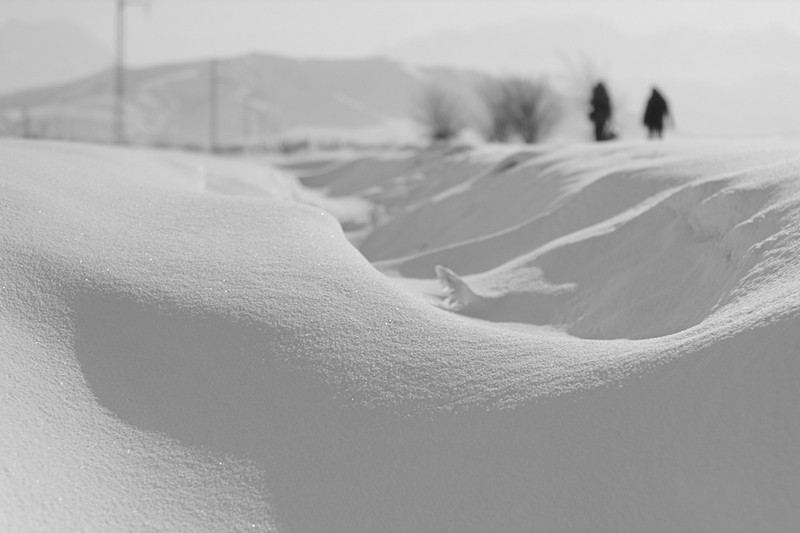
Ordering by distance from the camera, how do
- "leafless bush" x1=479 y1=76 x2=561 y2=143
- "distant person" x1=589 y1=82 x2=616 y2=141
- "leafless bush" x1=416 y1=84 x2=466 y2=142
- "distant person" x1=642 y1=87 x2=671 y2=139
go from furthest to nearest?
1. "leafless bush" x1=416 y1=84 x2=466 y2=142
2. "leafless bush" x1=479 y1=76 x2=561 y2=143
3. "distant person" x1=589 y1=82 x2=616 y2=141
4. "distant person" x1=642 y1=87 x2=671 y2=139

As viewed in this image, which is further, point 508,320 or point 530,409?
point 508,320

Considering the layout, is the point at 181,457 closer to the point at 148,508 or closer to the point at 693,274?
the point at 148,508

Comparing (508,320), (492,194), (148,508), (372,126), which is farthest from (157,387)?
(372,126)

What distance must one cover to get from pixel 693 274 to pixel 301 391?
5.40ft

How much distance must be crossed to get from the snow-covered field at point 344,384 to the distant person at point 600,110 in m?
7.24

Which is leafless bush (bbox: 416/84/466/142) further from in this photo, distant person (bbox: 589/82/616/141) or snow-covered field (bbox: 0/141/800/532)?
snow-covered field (bbox: 0/141/800/532)

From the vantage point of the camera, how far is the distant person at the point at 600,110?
10.3m

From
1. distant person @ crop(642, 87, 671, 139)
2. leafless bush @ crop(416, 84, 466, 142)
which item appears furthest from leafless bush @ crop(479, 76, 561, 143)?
distant person @ crop(642, 87, 671, 139)

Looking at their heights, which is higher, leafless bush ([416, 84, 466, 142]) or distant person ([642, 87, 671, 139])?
distant person ([642, 87, 671, 139])

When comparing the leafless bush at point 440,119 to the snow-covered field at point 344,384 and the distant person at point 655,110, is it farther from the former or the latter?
the snow-covered field at point 344,384

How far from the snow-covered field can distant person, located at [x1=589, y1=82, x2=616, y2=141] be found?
7244mm

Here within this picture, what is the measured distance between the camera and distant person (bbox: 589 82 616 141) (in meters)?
10.3

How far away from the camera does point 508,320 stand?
3625 millimetres

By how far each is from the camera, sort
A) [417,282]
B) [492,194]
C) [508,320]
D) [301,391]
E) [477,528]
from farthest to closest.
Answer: [492,194], [417,282], [508,320], [301,391], [477,528]
